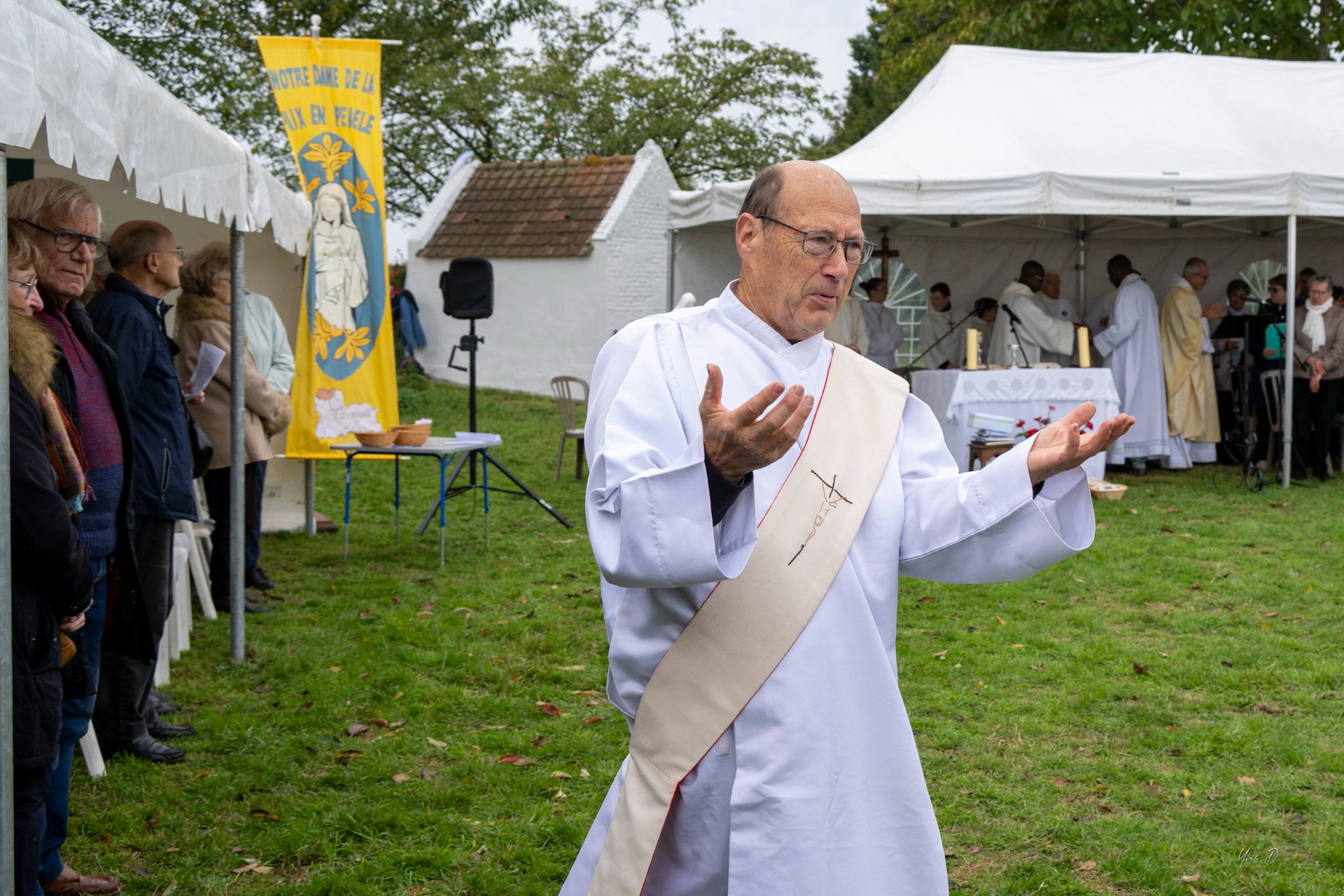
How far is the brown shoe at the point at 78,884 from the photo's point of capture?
A: 3336 millimetres

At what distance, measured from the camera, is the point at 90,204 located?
3.13m

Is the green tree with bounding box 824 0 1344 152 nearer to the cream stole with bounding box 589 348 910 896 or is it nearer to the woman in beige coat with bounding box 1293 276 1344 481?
the woman in beige coat with bounding box 1293 276 1344 481

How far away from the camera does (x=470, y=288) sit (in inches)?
362

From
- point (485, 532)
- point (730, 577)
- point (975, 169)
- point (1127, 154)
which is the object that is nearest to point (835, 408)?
point (730, 577)

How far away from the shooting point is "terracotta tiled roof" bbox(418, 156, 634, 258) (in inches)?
803

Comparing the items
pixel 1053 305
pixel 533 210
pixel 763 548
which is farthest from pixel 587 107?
pixel 763 548

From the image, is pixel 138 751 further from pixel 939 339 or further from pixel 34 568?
pixel 939 339

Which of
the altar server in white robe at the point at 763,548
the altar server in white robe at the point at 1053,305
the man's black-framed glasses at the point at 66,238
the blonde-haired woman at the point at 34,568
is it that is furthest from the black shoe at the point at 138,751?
the altar server in white robe at the point at 1053,305

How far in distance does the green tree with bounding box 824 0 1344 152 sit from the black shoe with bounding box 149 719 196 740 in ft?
53.5

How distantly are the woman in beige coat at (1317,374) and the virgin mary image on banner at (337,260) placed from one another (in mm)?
8503

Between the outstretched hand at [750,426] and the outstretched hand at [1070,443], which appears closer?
the outstretched hand at [750,426]

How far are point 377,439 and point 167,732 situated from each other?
287 centimetres

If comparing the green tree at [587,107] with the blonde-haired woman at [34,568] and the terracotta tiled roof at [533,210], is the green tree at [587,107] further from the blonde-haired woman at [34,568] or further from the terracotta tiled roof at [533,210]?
the blonde-haired woman at [34,568]

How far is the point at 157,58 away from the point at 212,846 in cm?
1205
